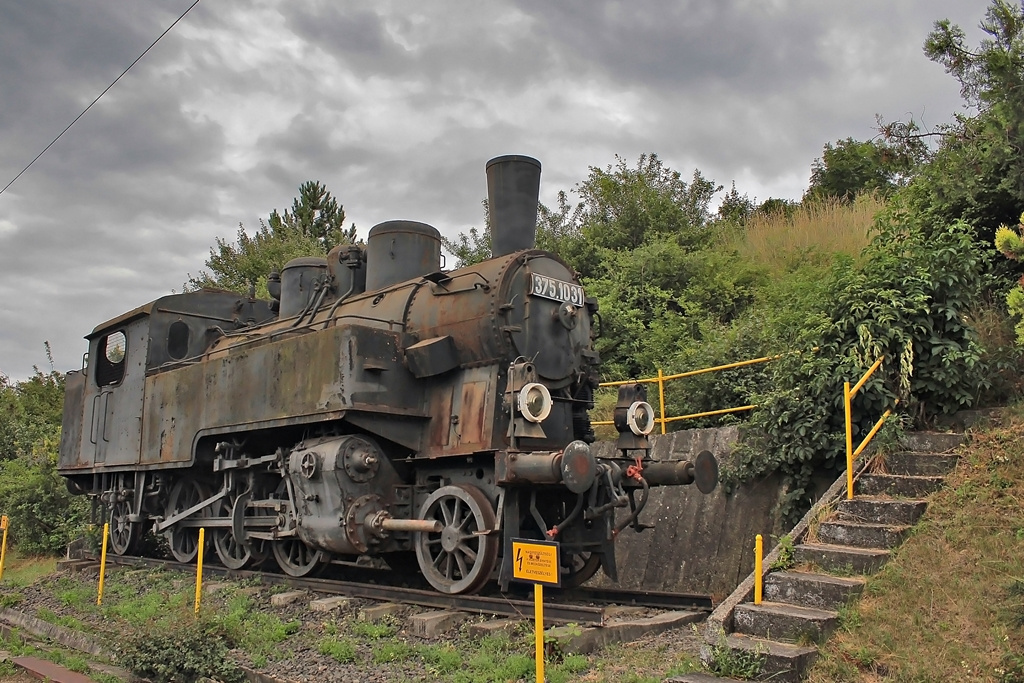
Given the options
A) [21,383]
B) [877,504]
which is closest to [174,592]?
[877,504]

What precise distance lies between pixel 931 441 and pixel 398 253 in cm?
587

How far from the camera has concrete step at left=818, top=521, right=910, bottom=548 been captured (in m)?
6.00

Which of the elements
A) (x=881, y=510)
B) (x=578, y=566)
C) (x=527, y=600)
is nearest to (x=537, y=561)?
(x=527, y=600)

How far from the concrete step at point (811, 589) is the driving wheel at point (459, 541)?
2438mm

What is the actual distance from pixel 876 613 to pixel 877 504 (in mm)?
1401

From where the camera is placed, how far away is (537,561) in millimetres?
5129

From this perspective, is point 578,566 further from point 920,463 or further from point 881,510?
point 920,463

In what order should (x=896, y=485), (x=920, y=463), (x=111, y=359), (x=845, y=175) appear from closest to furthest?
(x=896, y=485)
(x=920, y=463)
(x=111, y=359)
(x=845, y=175)

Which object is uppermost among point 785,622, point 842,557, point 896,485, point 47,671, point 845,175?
point 845,175

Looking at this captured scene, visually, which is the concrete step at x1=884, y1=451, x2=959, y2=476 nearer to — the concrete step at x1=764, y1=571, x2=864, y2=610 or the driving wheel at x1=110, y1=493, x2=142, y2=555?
the concrete step at x1=764, y1=571, x2=864, y2=610

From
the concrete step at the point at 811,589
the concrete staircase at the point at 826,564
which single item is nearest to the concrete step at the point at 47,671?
the concrete staircase at the point at 826,564

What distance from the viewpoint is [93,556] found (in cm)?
1298

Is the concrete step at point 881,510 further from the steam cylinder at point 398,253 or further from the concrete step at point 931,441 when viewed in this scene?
the steam cylinder at point 398,253

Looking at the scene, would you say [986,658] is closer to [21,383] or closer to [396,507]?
[396,507]
